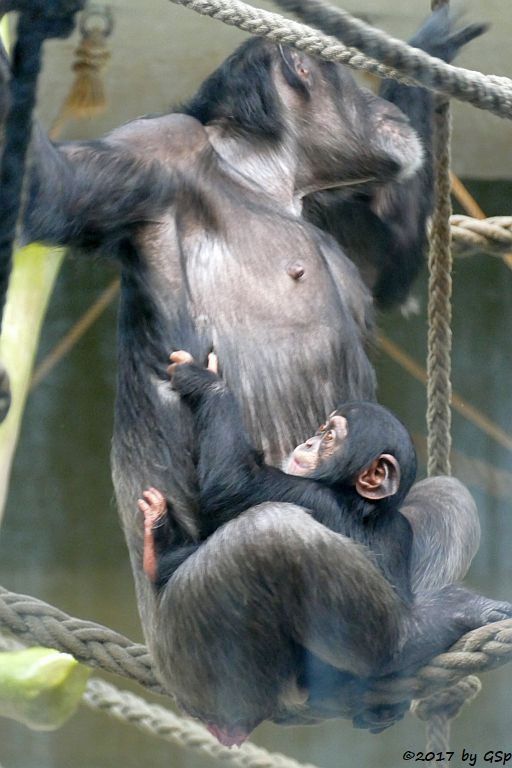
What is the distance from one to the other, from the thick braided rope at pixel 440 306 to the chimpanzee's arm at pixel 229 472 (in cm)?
57

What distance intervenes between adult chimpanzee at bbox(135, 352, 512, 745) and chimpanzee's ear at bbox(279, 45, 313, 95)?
616 millimetres

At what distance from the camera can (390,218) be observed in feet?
7.39

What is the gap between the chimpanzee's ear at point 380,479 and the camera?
1691mm

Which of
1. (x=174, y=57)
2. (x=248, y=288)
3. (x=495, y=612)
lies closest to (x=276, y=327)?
(x=248, y=288)

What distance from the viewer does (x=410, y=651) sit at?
165cm

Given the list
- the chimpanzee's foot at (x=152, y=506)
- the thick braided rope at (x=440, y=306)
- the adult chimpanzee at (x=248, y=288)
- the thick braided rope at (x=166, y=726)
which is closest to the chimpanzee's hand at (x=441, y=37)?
the adult chimpanzee at (x=248, y=288)

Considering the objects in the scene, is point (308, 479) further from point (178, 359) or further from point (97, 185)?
point (97, 185)

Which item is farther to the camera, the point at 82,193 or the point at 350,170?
the point at 350,170

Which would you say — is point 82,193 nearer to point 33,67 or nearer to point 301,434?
point 301,434

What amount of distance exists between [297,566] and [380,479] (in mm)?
214

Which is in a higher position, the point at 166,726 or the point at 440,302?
the point at 440,302

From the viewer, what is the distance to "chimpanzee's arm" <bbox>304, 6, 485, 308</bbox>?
2219 millimetres

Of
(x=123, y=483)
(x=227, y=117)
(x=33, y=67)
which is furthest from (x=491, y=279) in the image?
(x=33, y=67)

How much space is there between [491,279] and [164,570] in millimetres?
3048
